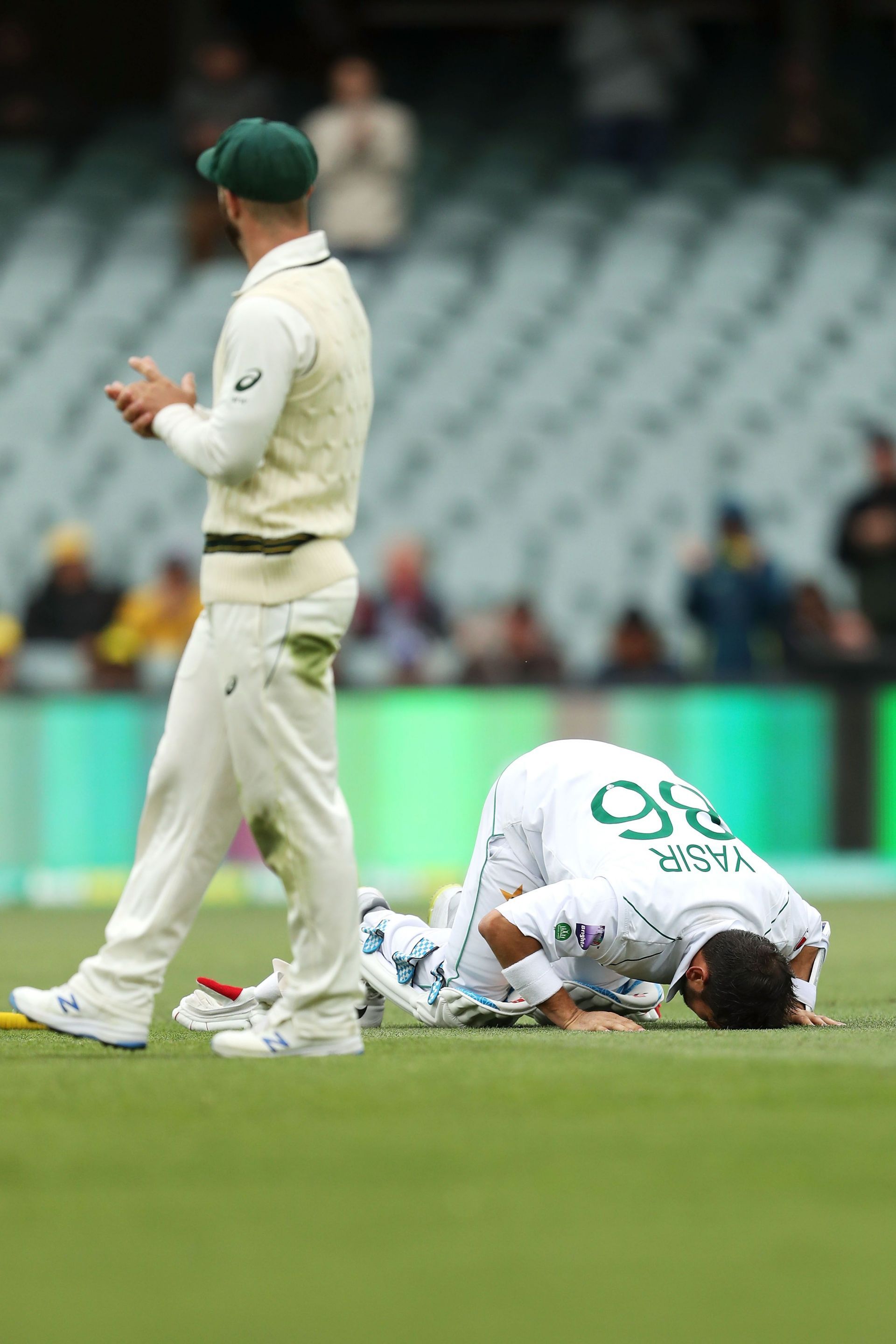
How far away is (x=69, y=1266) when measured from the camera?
3363 millimetres

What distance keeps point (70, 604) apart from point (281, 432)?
912cm

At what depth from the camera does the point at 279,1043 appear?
5.48m

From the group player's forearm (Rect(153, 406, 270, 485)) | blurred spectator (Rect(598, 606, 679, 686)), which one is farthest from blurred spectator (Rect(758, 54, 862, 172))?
player's forearm (Rect(153, 406, 270, 485))

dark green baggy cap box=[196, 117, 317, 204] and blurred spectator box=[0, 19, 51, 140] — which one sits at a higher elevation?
blurred spectator box=[0, 19, 51, 140]

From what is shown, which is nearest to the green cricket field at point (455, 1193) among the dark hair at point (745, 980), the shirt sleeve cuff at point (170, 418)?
the dark hair at point (745, 980)

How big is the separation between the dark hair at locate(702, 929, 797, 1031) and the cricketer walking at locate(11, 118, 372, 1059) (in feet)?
3.83

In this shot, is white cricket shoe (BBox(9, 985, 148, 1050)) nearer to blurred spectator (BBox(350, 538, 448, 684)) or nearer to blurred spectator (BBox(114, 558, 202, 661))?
blurred spectator (BBox(114, 558, 202, 661))

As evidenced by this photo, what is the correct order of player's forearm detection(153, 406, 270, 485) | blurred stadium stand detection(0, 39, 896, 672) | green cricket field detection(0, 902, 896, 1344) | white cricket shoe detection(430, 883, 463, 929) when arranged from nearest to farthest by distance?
green cricket field detection(0, 902, 896, 1344)
player's forearm detection(153, 406, 270, 485)
white cricket shoe detection(430, 883, 463, 929)
blurred stadium stand detection(0, 39, 896, 672)

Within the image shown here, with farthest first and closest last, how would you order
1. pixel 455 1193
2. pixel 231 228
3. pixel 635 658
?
pixel 635 658
pixel 231 228
pixel 455 1193

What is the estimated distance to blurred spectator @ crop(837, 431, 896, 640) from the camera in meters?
13.9

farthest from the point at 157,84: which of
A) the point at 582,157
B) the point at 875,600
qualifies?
the point at 875,600

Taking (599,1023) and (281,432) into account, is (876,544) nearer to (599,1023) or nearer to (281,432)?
(599,1023)

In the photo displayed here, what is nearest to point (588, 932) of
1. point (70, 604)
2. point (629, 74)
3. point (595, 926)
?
point (595, 926)

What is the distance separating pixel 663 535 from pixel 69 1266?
13.3 m
